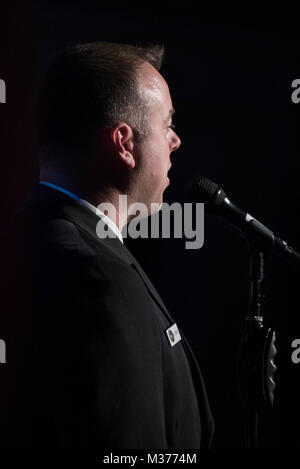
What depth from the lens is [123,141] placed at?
122 cm

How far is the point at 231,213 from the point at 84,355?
631mm

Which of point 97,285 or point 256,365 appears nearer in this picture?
point 97,285

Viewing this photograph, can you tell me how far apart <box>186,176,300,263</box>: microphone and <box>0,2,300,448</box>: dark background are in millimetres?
1078

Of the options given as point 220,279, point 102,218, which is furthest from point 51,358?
point 220,279

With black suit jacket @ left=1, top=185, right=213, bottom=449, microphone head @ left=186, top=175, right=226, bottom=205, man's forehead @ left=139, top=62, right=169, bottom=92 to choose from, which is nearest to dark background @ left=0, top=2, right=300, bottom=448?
microphone head @ left=186, top=175, right=226, bottom=205

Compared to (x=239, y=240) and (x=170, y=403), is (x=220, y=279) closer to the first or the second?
(x=239, y=240)

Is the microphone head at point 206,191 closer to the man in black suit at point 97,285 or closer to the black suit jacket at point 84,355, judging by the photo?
the man in black suit at point 97,285

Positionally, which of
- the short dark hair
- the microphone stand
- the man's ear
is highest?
the short dark hair

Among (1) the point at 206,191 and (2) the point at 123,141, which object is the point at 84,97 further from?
(1) the point at 206,191

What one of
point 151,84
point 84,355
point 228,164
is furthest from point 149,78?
point 228,164

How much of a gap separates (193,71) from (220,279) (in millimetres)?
1005

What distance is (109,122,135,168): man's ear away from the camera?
121cm

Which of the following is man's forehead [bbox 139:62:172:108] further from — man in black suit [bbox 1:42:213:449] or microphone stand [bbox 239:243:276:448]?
microphone stand [bbox 239:243:276:448]

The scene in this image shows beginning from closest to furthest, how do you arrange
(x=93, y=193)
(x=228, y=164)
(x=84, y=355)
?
(x=84, y=355) < (x=93, y=193) < (x=228, y=164)
